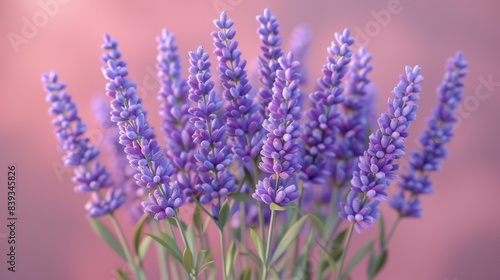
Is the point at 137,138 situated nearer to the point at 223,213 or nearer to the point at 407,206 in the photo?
the point at 223,213

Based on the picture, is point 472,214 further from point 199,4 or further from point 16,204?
point 16,204

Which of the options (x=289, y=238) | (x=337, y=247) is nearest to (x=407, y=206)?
(x=337, y=247)

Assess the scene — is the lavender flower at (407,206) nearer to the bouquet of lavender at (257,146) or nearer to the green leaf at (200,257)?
the bouquet of lavender at (257,146)

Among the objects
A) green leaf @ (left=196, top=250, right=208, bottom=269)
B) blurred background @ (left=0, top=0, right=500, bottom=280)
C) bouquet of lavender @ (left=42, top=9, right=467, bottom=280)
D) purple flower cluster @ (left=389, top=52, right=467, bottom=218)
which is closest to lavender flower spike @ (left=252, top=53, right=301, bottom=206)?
bouquet of lavender @ (left=42, top=9, right=467, bottom=280)

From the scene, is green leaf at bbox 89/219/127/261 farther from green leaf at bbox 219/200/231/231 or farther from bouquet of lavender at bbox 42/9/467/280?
green leaf at bbox 219/200/231/231

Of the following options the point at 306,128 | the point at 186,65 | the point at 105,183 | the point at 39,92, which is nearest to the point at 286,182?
the point at 306,128

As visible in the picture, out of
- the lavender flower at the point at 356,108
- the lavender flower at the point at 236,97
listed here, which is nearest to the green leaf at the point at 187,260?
the lavender flower at the point at 236,97
